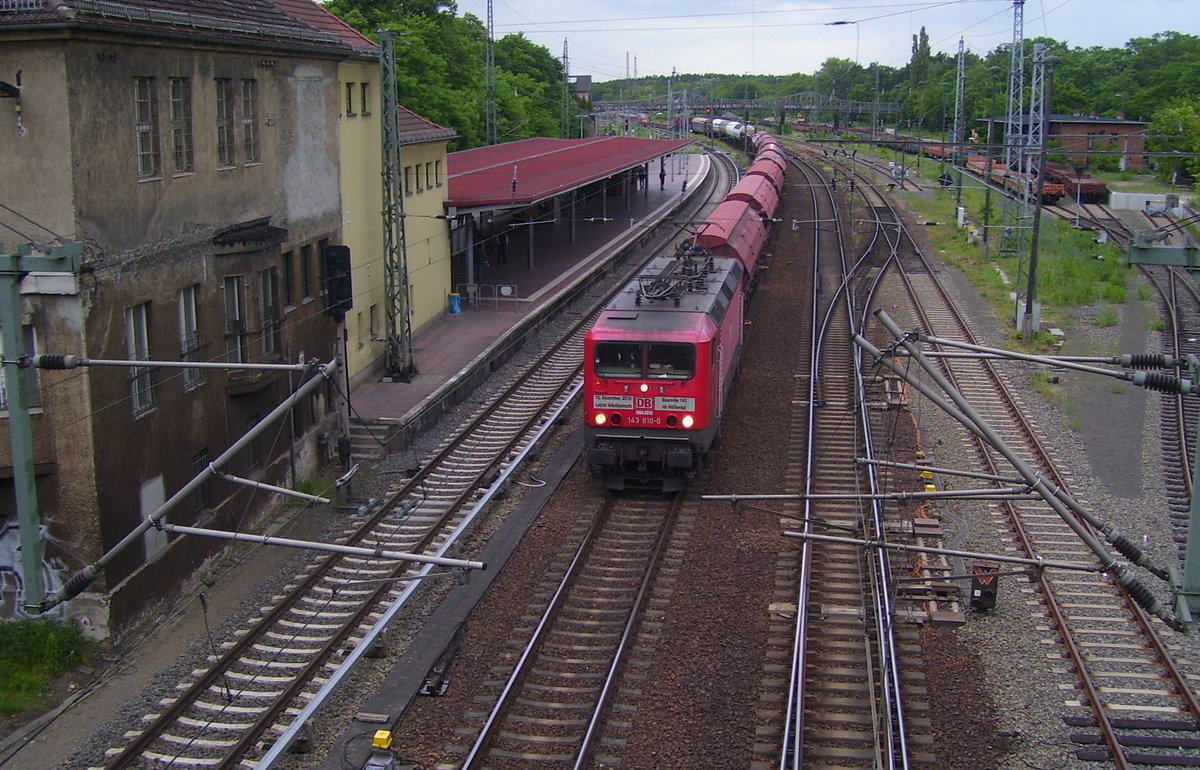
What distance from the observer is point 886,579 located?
13594 mm

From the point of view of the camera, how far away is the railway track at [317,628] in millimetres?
10750

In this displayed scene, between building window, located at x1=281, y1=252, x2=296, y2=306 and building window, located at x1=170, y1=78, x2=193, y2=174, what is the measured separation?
3545 millimetres

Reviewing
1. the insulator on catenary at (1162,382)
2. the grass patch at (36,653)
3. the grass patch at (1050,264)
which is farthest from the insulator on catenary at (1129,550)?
the grass patch at (1050,264)

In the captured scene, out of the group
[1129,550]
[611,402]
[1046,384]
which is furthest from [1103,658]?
[1046,384]

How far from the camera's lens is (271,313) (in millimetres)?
18609

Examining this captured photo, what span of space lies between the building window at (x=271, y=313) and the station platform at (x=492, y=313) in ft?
6.70

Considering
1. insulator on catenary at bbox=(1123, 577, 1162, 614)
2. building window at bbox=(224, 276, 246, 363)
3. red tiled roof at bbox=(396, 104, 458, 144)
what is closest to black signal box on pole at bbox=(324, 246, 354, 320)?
building window at bbox=(224, 276, 246, 363)

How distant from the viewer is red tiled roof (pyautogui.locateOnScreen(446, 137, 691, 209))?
1205 inches

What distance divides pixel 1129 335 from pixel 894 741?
68.5ft

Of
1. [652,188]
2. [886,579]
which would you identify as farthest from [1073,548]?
[652,188]

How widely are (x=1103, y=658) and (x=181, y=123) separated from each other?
1304 centimetres

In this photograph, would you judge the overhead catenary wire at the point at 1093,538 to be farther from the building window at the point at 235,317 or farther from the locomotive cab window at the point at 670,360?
the building window at the point at 235,317

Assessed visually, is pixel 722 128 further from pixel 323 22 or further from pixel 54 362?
pixel 54 362

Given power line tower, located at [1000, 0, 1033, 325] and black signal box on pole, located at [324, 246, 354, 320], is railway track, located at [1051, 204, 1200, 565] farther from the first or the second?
black signal box on pole, located at [324, 246, 354, 320]
